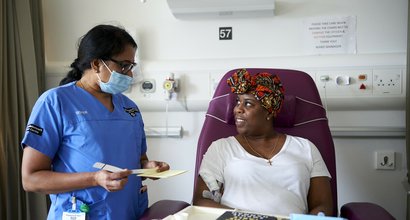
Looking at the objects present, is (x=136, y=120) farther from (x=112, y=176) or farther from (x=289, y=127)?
(x=289, y=127)

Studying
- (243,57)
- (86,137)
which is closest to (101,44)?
(86,137)

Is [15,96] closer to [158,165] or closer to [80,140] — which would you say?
[80,140]

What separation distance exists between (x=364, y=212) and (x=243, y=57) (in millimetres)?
1136

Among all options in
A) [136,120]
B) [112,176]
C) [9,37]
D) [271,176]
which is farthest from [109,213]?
[9,37]

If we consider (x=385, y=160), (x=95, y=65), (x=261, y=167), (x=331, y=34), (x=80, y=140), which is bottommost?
(x=385, y=160)

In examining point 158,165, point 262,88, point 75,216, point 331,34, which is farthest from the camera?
point 331,34

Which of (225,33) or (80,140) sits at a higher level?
(225,33)

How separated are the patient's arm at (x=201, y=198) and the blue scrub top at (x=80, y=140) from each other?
10.3 inches

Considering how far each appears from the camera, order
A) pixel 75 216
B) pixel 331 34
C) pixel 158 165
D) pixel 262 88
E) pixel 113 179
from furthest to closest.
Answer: pixel 331 34 → pixel 262 88 → pixel 158 165 → pixel 75 216 → pixel 113 179

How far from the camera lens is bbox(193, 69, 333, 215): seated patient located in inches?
56.1

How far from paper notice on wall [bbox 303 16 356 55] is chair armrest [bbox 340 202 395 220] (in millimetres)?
988

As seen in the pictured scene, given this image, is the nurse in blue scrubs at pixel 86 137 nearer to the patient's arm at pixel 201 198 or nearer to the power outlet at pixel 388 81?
the patient's arm at pixel 201 198

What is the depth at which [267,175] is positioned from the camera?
146 centimetres

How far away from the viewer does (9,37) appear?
6.32 ft
